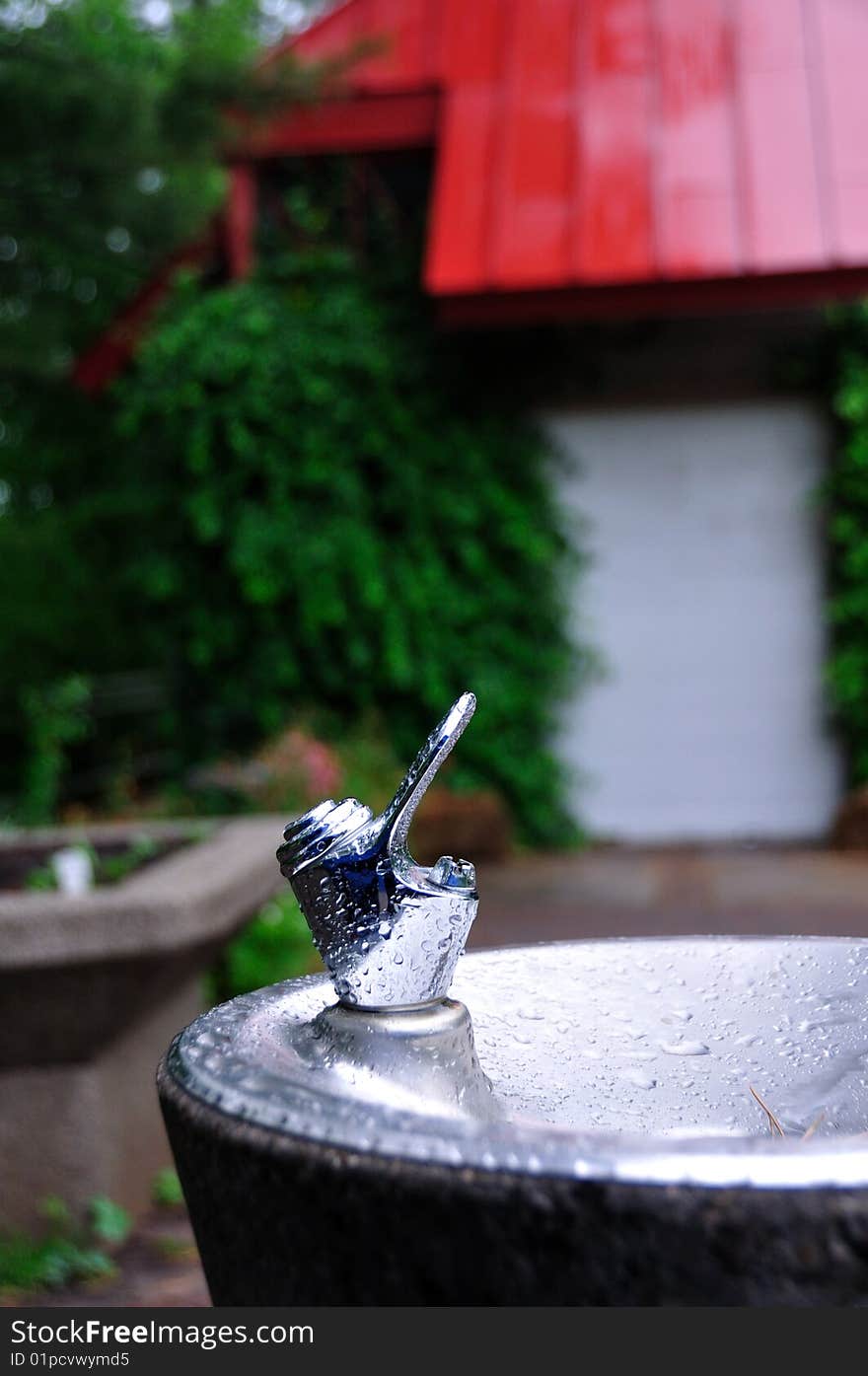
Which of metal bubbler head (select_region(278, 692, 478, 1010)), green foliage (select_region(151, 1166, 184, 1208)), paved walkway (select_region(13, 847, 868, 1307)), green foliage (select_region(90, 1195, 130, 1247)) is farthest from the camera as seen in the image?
paved walkway (select_region(13, 847, 868, 1307))

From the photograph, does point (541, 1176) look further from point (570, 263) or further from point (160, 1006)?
point (570, 263)

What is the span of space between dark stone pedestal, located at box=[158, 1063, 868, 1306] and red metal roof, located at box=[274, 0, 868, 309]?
18.8ft

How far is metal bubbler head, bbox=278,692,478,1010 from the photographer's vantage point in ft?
3.05

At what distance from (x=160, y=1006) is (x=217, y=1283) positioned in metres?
2.31

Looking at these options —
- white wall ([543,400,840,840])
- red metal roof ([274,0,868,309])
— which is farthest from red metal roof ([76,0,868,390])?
white wall ([543,400,840,840])

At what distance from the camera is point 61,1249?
2789 millimetres

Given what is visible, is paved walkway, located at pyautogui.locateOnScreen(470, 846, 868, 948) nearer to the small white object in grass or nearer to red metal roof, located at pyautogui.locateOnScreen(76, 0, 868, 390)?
the small white object in grass

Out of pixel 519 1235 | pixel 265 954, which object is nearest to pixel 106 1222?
pixel 265 954

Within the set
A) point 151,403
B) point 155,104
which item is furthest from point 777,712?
point 155,104

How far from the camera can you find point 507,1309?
2.20ft

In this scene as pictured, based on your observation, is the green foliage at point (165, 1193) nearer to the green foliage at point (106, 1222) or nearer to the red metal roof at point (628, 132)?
the green foliage at point (106, 1222)

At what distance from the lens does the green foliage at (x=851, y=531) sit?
6637mm

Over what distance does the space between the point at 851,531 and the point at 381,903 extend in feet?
20.3

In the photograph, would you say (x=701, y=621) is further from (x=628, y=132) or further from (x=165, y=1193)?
(x=165, y=1193)
